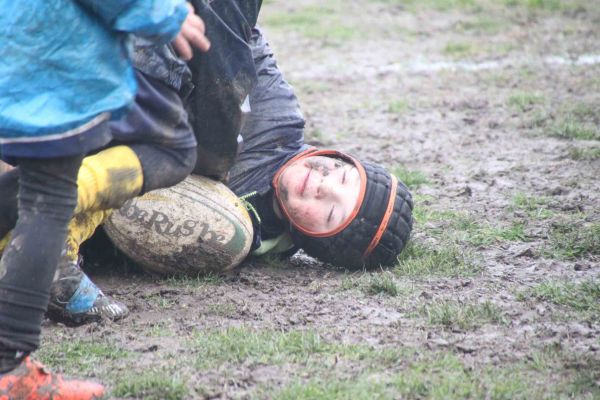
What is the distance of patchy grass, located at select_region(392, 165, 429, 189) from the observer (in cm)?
524

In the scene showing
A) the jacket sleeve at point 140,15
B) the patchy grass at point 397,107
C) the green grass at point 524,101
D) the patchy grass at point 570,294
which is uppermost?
the jacket sleeve at point 140,15

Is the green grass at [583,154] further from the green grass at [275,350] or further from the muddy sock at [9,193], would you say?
the muddy sock at [9,193]

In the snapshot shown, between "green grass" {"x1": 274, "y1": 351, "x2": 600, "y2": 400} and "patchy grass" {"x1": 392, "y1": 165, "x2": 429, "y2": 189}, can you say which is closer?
"green grass" {"x1": 274, "y1": 351, "x2": 600, "y2": 400}

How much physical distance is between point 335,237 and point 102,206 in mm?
1223

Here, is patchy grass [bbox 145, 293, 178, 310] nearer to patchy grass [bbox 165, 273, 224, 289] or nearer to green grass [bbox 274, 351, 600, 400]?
patchy grass [bbox 165, 273, 224, 289]

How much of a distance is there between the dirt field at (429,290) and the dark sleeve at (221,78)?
23.5 inches

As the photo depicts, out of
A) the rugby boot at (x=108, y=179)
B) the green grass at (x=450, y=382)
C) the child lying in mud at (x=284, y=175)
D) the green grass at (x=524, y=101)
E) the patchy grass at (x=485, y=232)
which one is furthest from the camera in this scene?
the green grass at (x=524, y=101)

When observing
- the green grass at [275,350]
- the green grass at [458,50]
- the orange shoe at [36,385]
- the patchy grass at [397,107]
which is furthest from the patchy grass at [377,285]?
the green grass at [458,50]

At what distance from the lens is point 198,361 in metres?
3.01

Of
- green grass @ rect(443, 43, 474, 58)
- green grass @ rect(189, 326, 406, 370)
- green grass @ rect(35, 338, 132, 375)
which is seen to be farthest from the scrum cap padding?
green grass @ rect(443, 43, 474, 58)

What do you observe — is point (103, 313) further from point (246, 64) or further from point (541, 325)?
point (541, 325)

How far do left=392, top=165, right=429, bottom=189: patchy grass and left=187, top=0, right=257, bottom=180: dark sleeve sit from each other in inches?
66.1

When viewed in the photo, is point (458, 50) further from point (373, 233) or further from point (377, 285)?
point (377, 285)

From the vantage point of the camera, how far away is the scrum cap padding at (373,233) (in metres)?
3.95
